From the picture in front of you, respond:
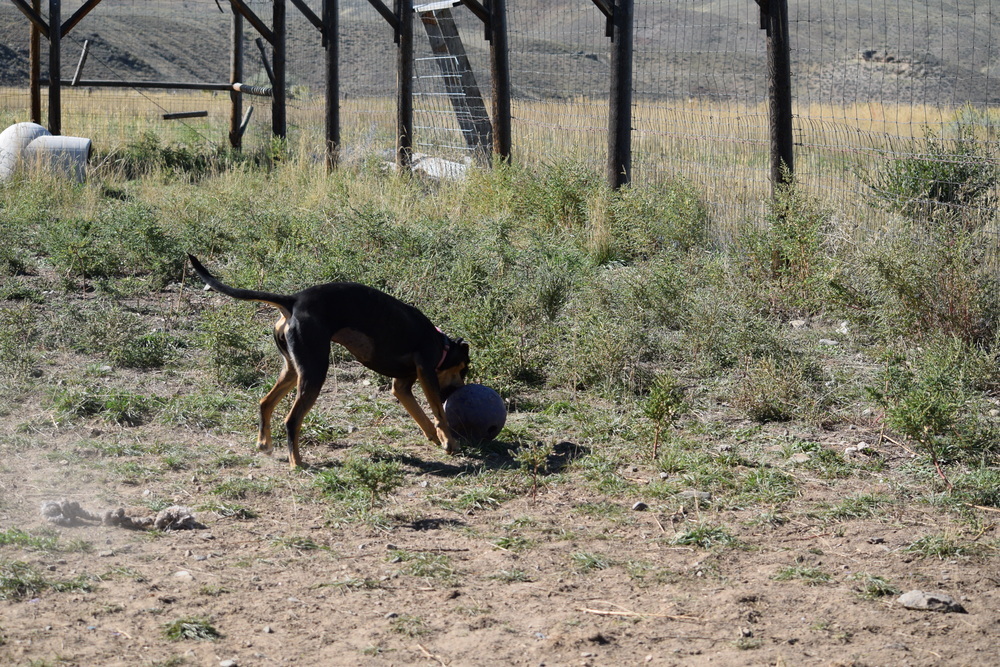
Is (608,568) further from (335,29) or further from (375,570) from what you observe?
(335,29)

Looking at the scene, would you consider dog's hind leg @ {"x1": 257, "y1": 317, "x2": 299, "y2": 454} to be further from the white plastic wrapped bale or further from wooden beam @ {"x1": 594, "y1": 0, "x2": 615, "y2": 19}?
the white plastic wrapped bale

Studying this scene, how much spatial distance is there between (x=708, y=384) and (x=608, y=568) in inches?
107

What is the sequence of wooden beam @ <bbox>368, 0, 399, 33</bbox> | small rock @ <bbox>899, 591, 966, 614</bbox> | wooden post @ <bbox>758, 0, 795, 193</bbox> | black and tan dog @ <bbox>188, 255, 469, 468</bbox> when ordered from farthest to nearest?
1. wooden beam @ <bbox>368, 0, 399, 33</bbox>
2. wooden post @ <bbox>758, 0, 795, 193</bbox>
3. black and tan dog @ <bbox>188, 255, 469, 468</bbox>
4. small rock @ <bbox>899, 591, 966, 614</bbox>

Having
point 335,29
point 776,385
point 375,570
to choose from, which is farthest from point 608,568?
point 335,29

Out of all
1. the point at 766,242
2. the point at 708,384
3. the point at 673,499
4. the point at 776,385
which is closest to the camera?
the point at 673,499

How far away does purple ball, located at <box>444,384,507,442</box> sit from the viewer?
19.1 feet

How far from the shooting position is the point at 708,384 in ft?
22.1

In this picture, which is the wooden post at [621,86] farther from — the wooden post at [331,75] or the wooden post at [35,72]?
the wooden post at [35,72]

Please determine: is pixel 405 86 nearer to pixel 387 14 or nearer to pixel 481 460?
pixel 387 14

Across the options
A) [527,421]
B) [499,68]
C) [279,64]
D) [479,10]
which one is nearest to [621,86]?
[499,68]

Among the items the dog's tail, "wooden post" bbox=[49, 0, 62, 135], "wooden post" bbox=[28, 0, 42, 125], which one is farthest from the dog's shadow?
"wooden post" bbox=[28, 0, 42, 125]

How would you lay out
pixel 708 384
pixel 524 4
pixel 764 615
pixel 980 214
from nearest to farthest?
pixel 764 615 < pixel 708 384 < pixel 980 214 < pixel 524 4

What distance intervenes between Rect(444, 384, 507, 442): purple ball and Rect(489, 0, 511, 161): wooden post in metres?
6.05

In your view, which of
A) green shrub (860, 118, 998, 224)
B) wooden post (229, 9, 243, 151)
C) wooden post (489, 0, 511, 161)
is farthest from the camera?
wooden post (229, 9, 243, 151)
